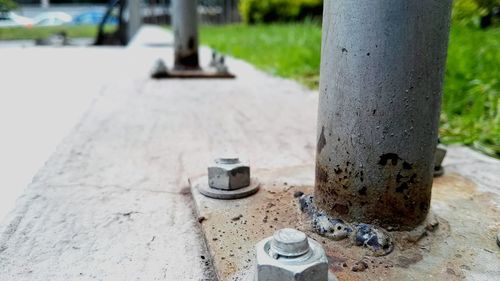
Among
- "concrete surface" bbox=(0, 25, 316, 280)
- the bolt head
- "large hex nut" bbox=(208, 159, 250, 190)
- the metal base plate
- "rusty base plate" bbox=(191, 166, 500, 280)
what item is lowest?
"concrete surface" bbox=(0, 25, 316, 280)

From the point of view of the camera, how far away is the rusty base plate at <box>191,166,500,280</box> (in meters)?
0.78

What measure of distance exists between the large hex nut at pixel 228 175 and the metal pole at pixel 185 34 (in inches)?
84.2

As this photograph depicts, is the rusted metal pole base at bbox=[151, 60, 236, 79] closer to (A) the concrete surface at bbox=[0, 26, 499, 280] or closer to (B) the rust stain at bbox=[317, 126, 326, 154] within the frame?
(A) the concrete surface at bbox=[0, 26, 499, 280]

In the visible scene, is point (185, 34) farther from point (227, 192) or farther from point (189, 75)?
point (227, 192)

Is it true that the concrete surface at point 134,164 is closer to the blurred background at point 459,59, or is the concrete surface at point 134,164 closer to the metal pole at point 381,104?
the metal pole at point 381,104

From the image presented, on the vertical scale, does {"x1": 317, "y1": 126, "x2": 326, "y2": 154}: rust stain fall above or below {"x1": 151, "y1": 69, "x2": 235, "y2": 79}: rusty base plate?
above

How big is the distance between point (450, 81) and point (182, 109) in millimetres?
1402

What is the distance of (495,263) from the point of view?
81cm

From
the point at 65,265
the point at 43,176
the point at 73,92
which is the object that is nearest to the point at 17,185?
the point at 43,176

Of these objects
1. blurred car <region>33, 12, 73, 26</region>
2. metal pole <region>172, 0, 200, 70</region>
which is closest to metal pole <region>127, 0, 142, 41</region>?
blurred car <region>33, 12, 73, 26</region>

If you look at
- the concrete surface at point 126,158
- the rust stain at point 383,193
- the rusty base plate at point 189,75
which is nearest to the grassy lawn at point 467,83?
the concrete surface at point 126,158

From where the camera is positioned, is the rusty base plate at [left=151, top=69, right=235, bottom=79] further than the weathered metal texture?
Yes

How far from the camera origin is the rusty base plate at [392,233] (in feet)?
2.57

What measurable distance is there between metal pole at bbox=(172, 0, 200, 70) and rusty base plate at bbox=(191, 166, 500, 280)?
210 centimetres
